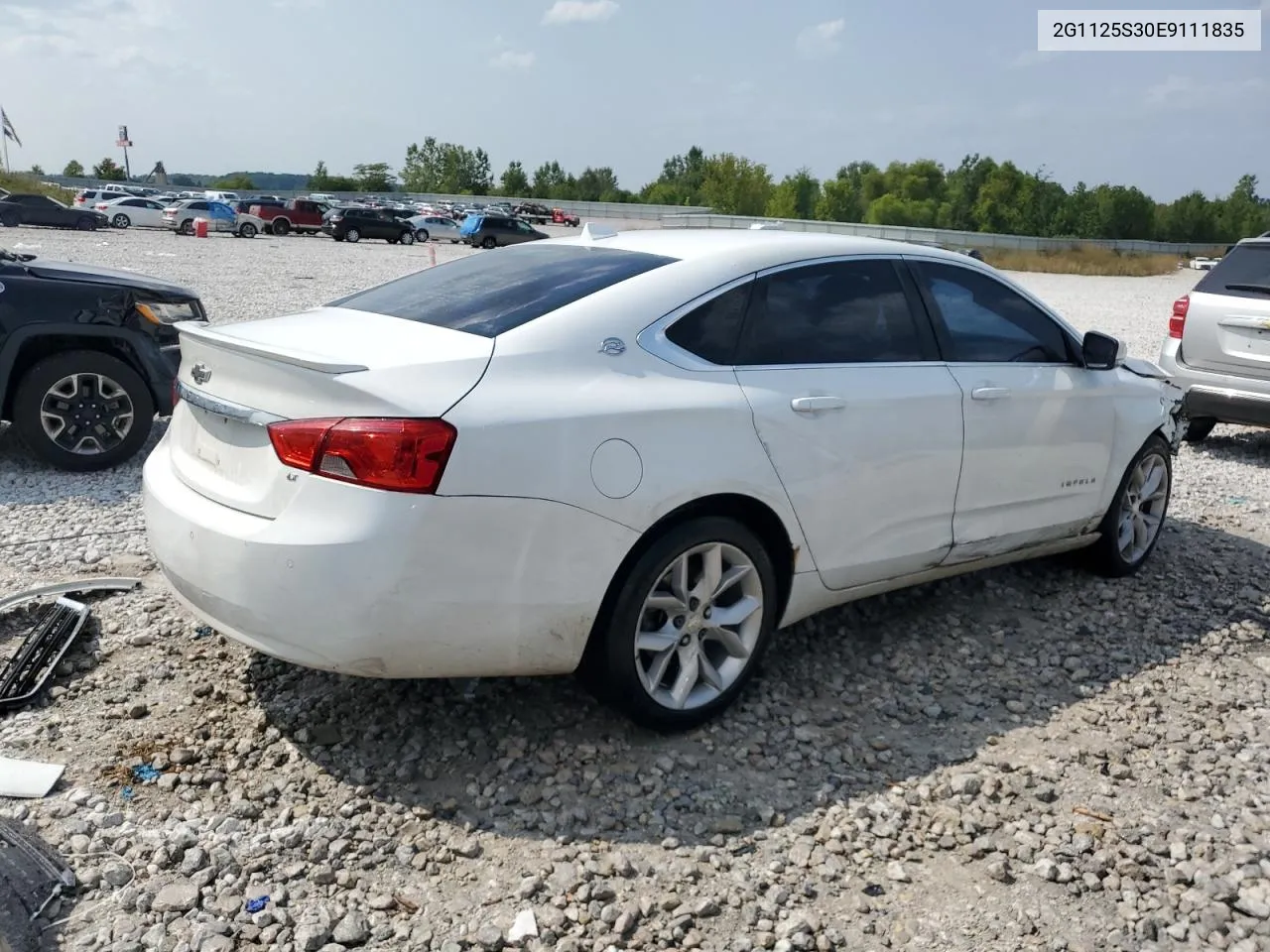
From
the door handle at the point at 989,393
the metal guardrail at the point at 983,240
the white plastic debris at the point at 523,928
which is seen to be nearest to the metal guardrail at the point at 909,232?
the metal guardrail at the point at 983,240

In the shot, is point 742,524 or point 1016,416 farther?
point 1016,416

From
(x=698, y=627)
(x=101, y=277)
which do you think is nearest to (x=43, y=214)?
(x=101, y=277)

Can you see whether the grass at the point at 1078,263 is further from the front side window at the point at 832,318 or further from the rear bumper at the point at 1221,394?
the front side window at the point at 832,318

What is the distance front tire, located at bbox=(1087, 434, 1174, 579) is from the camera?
5.35m

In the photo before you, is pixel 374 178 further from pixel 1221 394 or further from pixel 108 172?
pixel 1221 394

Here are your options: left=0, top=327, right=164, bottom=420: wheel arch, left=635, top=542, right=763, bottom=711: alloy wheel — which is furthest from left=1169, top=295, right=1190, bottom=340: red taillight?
left=0, top=327, right=164, bottom=420: wheel arch

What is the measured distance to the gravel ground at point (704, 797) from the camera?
9.30 ft

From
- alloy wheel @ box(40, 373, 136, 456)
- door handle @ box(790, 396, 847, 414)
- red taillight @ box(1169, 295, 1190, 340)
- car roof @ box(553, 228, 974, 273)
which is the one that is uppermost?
car roof @ box(553, 228, 974, 273)

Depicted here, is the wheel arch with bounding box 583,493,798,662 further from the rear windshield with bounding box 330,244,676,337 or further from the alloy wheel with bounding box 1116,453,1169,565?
the alloy wheel with bounding box 1116,453,1169,565

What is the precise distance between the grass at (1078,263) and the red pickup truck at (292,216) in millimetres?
30163

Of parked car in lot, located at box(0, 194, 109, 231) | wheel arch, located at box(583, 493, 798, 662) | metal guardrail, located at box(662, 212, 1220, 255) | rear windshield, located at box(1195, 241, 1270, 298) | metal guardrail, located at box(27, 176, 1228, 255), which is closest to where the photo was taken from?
wheel arch, located at box(583, 493, 798, 662)

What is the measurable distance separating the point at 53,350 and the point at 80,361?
0.20m

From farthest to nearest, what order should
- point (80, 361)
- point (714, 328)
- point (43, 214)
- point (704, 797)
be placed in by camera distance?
point (43, 214), point (80, 361), point (714, 328), point (704, 797)

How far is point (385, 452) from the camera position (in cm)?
300
